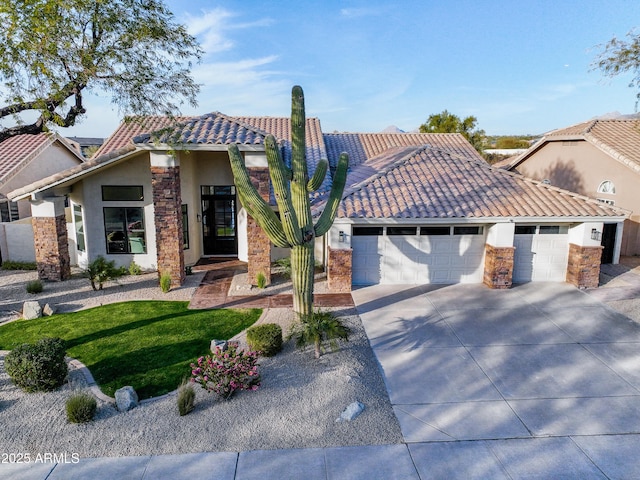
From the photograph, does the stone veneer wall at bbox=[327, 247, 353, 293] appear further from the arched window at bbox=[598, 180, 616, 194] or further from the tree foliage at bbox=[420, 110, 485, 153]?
the tree foliage at bbox=[420, 110, 485, 153]

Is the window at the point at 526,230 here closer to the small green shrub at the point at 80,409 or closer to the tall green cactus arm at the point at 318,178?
the tall green cactus arm at the point at 318,178

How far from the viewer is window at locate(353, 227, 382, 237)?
13.8 meters

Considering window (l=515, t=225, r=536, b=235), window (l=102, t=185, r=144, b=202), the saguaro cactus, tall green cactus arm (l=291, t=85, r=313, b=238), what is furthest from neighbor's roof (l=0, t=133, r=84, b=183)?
window (l=515, t=225, r=536, b=235)

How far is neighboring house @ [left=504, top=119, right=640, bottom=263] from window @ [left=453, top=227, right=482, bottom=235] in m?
6.36

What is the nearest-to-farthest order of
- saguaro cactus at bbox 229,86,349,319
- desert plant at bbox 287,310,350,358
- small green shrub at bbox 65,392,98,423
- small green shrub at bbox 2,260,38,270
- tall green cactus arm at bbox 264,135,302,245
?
small green shrub at bbox 65,392,98,423, desert plant at bbox 287,310,350,358, tall green cactus arm at bbox 264,135,302,245, saguaro cactus at bbox 229,86,349,319, small green shrub at bbox 2,260,38,270

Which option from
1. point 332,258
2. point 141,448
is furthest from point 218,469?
point 332,258

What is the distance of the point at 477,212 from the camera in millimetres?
13422

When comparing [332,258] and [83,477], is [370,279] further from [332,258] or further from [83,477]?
[83,477]

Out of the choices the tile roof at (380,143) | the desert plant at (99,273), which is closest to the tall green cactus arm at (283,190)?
the desert plant at (99,273)

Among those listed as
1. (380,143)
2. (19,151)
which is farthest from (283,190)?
(19,151)

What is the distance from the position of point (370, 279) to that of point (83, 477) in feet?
32.2

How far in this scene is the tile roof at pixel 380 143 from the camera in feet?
73.1

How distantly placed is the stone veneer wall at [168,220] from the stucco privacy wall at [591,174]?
16973 millimetres

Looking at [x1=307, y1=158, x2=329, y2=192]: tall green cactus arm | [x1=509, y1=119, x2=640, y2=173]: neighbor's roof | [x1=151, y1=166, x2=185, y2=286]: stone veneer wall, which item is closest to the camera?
[x1=307, y1=158, x2=329, y2=192]: tall green cactus arm
